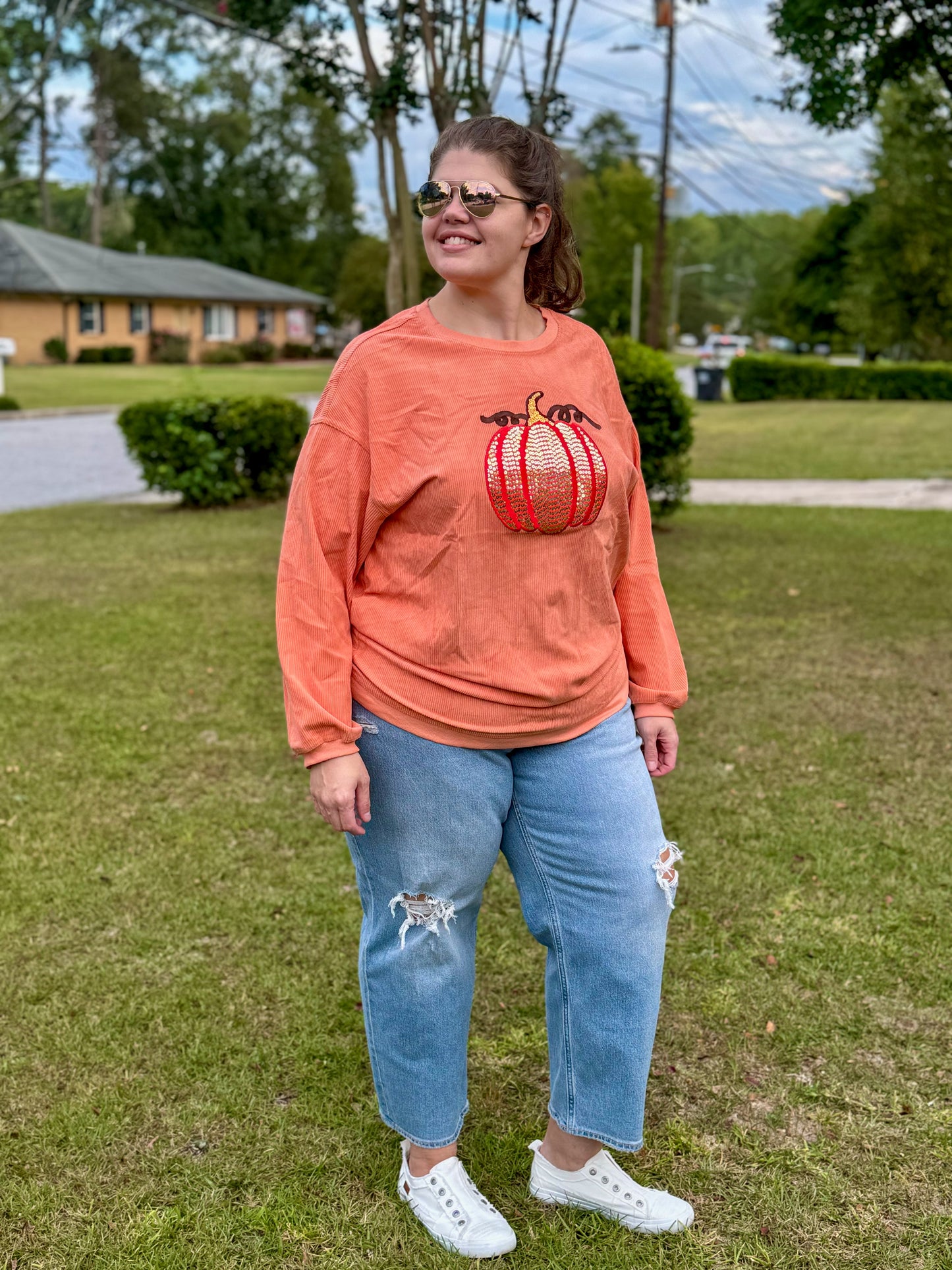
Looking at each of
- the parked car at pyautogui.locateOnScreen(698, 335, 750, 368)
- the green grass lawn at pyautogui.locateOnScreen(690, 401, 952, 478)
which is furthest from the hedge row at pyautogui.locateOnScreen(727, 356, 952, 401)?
the parked car at pyautogui.locateOnScreen(698, 335, 750, 368)

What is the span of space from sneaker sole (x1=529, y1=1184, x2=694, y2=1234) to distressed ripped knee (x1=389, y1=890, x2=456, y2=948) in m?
0.66

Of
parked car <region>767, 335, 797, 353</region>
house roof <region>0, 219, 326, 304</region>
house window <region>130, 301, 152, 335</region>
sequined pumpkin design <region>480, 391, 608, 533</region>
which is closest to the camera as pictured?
sequined pumpkin design <region>480, 391, 608, 533</region>

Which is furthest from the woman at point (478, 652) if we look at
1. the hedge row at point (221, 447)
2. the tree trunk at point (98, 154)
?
the tree trunk at point (98, 154)

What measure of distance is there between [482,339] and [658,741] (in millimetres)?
851

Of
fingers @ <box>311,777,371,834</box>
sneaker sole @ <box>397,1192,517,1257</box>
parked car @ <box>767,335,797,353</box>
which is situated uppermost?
parked car @ <box>767,335,797,353</box>

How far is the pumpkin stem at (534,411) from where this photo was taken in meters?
2.08

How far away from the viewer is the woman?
207 centimetres

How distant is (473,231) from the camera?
208 cm

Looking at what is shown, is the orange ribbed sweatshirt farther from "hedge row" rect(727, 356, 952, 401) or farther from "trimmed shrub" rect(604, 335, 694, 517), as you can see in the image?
"hedge row" rect(727, 356, 952, 401)

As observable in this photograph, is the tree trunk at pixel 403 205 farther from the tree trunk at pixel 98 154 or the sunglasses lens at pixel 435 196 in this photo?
the tree trunk at pixel 98 154

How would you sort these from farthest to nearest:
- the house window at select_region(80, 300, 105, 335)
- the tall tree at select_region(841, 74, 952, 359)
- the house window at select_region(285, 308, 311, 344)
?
the house window at select_region(285, 308, 311, 344)
the house window at select_region(80, 300, 105, 335)
the tall tree at select_region(841, 74, 952, 359)

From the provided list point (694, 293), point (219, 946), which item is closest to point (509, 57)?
point (219, 946)

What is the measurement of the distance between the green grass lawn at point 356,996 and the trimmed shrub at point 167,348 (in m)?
41.6

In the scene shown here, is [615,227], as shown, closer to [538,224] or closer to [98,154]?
[98,154]
